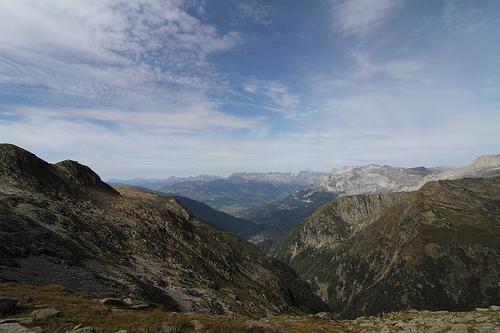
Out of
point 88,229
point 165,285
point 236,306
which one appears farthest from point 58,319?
point 236,306

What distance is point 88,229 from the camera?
8325 centimetres

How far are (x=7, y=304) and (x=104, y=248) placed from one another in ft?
192

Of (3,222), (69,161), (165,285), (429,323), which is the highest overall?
(69,161)

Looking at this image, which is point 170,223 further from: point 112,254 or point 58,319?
point 58,319

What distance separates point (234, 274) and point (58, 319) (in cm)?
10622

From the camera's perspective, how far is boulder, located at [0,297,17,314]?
78.0 ft

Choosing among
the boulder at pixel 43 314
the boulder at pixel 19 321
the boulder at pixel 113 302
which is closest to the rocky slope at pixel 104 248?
the boulder at pixel 113 302

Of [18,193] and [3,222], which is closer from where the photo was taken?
[3,222]

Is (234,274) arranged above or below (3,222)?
below

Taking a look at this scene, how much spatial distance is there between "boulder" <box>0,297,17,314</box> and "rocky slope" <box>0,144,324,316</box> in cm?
1997

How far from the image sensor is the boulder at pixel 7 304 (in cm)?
2377

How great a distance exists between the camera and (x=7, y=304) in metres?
24.3

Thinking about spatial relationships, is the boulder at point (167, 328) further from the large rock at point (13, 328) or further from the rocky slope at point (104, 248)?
the rocky slope at point (104, 248)

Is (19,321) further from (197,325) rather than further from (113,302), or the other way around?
(113,302)
